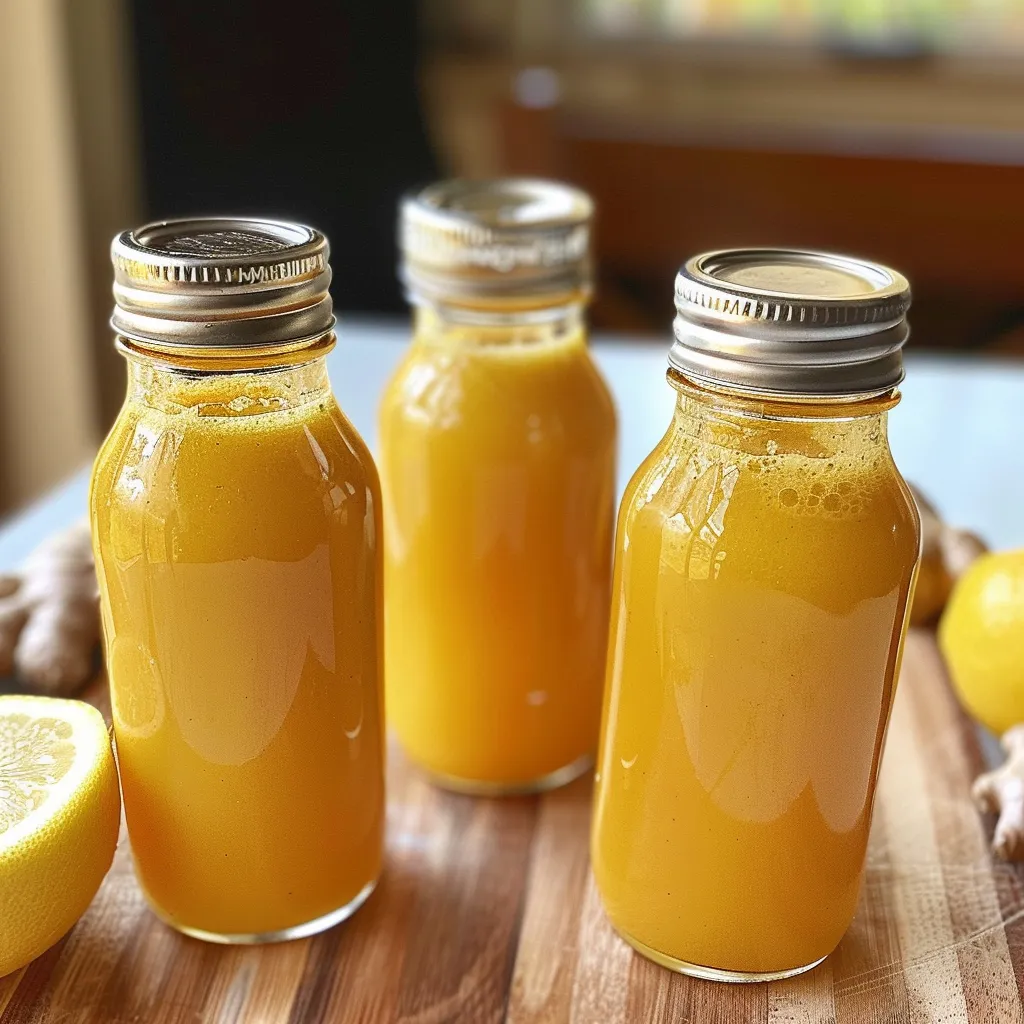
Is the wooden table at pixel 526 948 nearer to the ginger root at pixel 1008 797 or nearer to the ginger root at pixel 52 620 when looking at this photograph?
the ginger root at pixel 1008 797

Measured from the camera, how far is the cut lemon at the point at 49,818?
0.58 m

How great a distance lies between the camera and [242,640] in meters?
0.61

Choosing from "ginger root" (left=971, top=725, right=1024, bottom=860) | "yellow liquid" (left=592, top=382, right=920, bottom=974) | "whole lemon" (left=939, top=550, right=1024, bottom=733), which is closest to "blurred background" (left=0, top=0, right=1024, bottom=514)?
"whole lemon" (left=939, top=550, right=1024, bottom=733)

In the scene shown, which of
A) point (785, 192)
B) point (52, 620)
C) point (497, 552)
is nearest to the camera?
point (497, 552)

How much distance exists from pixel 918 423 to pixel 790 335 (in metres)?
0.92

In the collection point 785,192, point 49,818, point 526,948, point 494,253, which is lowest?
point 526,948

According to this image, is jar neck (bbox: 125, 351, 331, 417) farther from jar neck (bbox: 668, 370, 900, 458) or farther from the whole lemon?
the whole lemon

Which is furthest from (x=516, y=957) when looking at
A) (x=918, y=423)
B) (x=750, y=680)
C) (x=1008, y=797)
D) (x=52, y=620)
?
(x=918, y=423)

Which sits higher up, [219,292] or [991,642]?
[219,292]

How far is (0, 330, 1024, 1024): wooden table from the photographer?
63 cm

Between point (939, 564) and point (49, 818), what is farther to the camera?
point (939, 564)

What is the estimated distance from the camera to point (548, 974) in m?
0.65

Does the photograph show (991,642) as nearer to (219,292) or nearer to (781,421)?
(781,421)

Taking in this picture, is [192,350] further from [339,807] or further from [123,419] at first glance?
[339,807]
